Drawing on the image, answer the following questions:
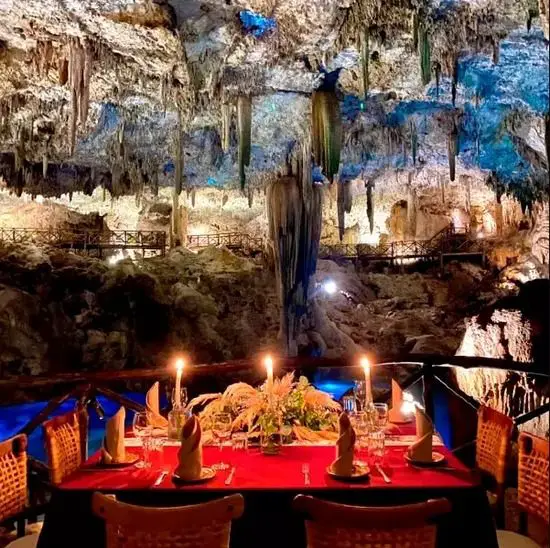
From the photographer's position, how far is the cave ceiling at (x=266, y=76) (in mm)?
6879

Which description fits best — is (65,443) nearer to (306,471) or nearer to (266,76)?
(306,471)

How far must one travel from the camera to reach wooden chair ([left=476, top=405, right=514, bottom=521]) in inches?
113

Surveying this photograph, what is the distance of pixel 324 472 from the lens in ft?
7.60

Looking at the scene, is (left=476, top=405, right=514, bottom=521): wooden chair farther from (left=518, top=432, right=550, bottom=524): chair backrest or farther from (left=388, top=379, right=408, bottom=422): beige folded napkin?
(left=388, top=379, right=408, bottom=422): beige folded napkin

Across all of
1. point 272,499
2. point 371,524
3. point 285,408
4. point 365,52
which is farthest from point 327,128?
point 371,524

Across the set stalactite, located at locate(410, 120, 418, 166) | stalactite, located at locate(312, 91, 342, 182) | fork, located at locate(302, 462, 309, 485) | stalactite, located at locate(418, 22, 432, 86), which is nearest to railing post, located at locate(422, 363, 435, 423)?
fork, located at locate(302, 462, 309, 485)

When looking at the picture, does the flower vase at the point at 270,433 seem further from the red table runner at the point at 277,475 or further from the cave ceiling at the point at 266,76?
the cave ceiling at the point at 266,76

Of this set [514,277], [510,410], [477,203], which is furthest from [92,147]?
[477,203]

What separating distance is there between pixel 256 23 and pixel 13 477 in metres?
6.19

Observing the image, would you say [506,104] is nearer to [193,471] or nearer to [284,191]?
[284,191]

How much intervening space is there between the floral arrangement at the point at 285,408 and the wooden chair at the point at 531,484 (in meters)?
0.89

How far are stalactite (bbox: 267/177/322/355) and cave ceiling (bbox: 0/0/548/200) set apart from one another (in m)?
0.87

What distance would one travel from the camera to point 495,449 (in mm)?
2967

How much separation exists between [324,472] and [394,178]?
1343 centimetres
